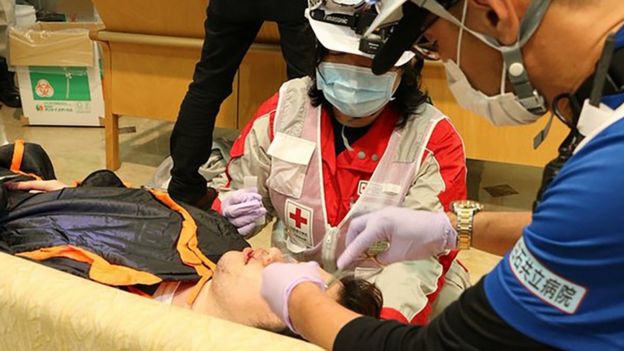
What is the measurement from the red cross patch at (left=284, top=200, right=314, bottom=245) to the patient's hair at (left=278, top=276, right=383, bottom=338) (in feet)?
1.04

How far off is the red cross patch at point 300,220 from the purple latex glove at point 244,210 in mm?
67

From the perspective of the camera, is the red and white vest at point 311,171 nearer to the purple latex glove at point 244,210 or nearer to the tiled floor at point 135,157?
the purple latex glove at point 244,210

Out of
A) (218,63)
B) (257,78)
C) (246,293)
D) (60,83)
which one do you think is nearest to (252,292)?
(246,293)

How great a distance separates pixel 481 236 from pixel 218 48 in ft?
4.43

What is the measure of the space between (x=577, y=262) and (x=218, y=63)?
6.02 feet

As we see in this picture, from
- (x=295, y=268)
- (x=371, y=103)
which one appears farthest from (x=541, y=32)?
(x=371, y=103)

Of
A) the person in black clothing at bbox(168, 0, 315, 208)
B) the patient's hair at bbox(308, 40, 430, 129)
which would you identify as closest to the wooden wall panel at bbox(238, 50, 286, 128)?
the person in black clothing at bbox(168, 0, 315, 208)

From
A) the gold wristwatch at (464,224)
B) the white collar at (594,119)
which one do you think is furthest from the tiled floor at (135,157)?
the white collar at (594,119)

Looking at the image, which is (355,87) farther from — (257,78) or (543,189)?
(257,78)

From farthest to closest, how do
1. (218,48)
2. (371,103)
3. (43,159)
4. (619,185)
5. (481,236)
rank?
1. (218,48)
2. (43,159)
3. (371,103)
4. (481,236)
5. (619,185)

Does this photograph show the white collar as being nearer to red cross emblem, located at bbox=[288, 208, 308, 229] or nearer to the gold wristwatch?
the gold wristwatch

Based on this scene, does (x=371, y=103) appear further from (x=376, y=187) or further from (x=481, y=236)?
(x=481, y=236)

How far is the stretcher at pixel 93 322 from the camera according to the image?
33.6 inches

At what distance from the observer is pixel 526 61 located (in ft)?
2.64
